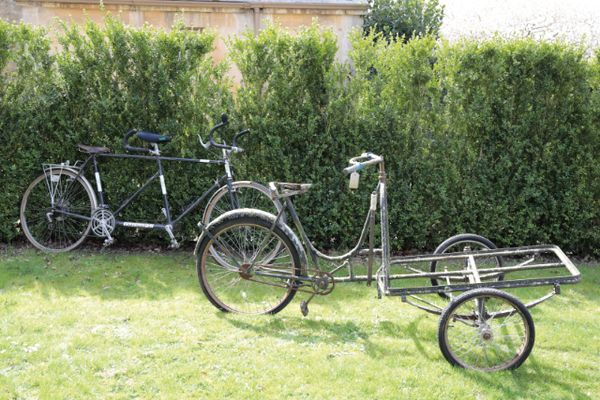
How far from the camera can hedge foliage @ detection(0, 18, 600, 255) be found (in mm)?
6199

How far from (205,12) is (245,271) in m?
14.1

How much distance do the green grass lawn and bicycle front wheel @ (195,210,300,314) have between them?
17cm

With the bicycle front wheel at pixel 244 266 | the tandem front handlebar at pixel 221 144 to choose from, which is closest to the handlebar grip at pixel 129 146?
the tandem front handlebar at pixel 221 144

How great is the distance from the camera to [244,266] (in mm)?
4598

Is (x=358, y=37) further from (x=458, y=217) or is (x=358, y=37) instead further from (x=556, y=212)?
(x=556, y=212)

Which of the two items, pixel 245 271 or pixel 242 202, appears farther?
pixel 242 202

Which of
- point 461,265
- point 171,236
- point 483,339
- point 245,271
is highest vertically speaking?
point 245,271

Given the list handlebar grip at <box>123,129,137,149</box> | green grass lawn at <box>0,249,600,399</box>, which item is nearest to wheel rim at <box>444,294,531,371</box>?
green grass lawn at <box>0,249,600,399</box>

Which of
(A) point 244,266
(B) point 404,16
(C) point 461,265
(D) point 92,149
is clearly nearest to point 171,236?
(D) point 92,149

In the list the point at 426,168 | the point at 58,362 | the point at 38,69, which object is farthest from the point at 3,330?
the point at 426,168

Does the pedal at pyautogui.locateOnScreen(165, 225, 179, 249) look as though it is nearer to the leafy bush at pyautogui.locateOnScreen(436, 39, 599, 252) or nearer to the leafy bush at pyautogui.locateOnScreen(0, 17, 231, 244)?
the leafy bush at pyautogui.locateOnScreen(0, 17, 231, 244)

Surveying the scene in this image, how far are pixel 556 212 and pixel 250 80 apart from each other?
11.8 feet

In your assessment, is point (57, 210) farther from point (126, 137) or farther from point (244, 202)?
point (244, 202)

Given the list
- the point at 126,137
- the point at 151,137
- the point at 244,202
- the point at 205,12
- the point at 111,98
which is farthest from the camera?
the point at 205,12
